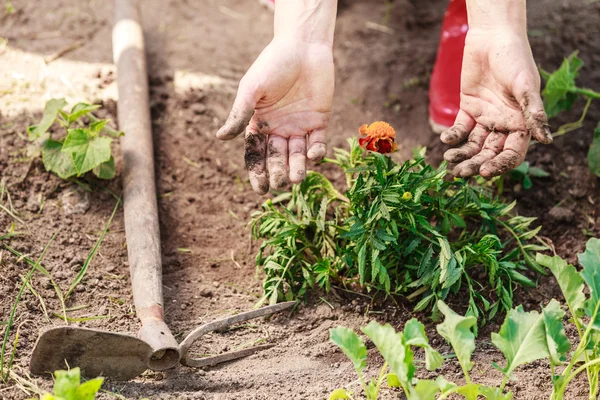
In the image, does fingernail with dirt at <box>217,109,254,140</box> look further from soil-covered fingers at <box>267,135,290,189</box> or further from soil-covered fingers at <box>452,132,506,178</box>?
soil-covered fingers at <box>452,132,506,178</box>

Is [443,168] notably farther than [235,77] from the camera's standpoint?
No

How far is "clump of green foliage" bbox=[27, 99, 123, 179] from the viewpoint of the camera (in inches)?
98.5

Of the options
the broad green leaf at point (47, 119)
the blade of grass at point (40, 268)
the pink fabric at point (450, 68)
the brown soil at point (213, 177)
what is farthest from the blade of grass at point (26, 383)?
the pink fabric at point (450, 68)

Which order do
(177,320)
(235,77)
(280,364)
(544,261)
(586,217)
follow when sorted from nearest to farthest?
(544,261) < (280,364) < (177,320) < (586,217) < (235,77)

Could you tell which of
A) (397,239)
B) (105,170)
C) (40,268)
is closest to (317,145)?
(397,239)

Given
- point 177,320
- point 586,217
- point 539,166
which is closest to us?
point 177,320

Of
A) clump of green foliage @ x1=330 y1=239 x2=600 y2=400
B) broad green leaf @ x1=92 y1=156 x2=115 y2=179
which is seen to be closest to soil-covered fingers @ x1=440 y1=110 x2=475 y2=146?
clump of green foliage @ x1=330 y1=239 x2=600 y2=400

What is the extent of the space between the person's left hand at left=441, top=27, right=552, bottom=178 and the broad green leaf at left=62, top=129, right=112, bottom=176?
4.02ft

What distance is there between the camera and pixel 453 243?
2307 mm

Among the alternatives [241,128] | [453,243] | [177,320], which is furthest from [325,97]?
[177,320]

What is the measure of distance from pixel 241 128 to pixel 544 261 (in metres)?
0.98

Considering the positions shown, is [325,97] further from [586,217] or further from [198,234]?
[586,217]

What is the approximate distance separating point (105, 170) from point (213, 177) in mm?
477

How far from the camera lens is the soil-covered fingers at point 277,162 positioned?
215 cm
